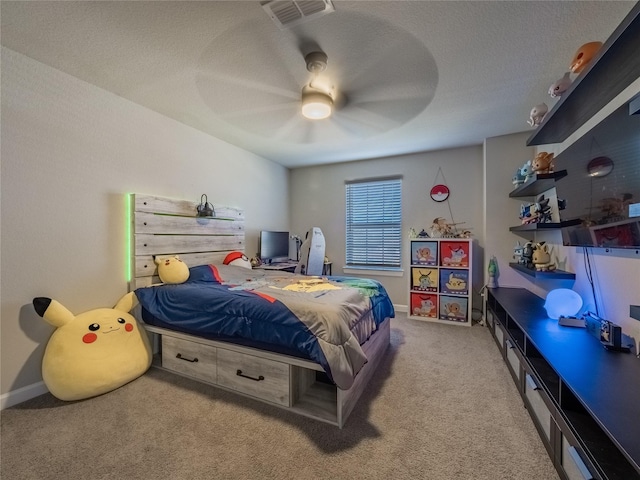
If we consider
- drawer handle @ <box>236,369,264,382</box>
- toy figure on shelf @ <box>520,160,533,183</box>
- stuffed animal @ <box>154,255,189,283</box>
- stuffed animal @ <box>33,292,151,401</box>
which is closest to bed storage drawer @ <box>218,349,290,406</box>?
drawer handle @ <box>236,369,264,382</box>

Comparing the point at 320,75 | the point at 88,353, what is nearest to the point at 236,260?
the point at 88,353

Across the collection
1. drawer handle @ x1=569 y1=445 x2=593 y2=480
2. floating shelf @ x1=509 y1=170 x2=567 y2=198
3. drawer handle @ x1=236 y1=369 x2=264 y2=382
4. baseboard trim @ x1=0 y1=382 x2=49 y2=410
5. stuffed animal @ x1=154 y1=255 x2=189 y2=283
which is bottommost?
baseboard trim @ x1=0 y1=382 x2=49 y2=410

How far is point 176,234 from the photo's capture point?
2949 mm

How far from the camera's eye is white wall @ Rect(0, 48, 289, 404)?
6.34 ft

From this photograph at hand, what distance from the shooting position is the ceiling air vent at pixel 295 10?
1459 millimetres

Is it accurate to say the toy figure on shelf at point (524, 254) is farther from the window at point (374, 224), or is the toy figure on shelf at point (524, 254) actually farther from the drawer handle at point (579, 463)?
the drawer handle at point (579, 463)

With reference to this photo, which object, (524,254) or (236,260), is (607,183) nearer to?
(524,254)

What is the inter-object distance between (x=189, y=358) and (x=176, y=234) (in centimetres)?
134

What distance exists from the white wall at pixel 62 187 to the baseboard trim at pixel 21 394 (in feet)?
0.05

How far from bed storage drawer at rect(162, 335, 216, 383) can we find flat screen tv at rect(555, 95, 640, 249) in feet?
8.61

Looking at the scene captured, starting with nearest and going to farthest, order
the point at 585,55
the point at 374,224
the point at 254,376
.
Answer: the point at 585,55, the point at 254,376, the point at 374,224

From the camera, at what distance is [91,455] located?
1494 millimetres

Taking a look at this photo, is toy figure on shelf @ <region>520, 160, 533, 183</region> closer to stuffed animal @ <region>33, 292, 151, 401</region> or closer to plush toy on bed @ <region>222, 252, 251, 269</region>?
plush toy on bed @ <region>222, 252, 251, 269</region>

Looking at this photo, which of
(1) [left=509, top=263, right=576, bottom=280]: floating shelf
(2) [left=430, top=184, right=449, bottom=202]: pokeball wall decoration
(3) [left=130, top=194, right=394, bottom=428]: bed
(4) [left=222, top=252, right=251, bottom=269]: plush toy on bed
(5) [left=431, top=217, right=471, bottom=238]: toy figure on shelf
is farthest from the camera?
(2) [left=430, top=184, right=449, bottom=202]: pokeball wall decoration
